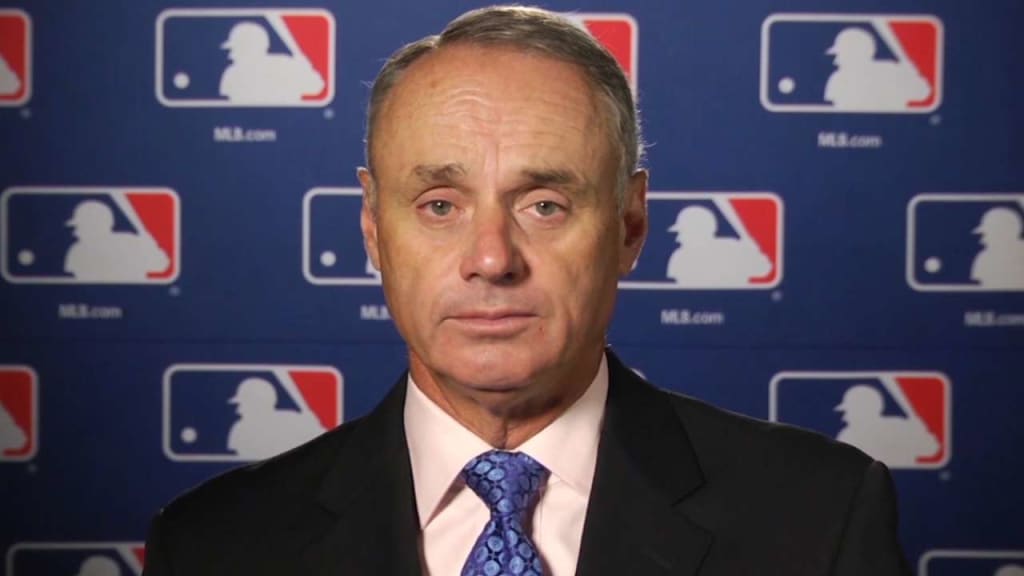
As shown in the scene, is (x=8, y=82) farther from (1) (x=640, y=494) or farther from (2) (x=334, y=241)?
(1) (x=640, y=494)

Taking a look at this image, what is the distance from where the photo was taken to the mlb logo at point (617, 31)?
9.04 ft

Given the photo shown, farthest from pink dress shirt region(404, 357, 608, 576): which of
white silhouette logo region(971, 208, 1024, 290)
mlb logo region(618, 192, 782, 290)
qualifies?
white silhouette logo region(971, 208, 1024, 290)

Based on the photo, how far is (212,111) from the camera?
2773 mm

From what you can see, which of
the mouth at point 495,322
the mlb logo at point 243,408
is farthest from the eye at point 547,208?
the mlb logo at point 243,408

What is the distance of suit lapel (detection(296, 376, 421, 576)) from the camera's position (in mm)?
1518

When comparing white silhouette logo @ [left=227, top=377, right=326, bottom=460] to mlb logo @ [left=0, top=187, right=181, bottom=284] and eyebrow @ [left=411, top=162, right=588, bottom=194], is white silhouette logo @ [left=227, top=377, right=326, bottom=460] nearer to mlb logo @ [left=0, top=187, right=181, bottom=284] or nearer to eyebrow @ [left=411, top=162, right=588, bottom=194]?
mlb logo @ [left=0, top=187, right=181, bottom=284]

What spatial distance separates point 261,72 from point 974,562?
1666 mm

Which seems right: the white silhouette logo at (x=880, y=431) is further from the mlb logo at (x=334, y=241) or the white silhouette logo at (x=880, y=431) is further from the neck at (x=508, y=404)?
the neck at (x=508, y=404)

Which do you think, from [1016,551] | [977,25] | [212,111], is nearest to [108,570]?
[212,111]

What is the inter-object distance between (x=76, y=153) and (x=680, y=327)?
1208mm

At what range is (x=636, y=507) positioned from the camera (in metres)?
1.50

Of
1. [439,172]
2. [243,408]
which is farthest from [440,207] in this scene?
[243,408]

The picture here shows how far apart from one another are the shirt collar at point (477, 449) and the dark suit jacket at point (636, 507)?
2 cm

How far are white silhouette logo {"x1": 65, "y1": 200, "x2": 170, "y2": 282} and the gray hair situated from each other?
52.5 inches
